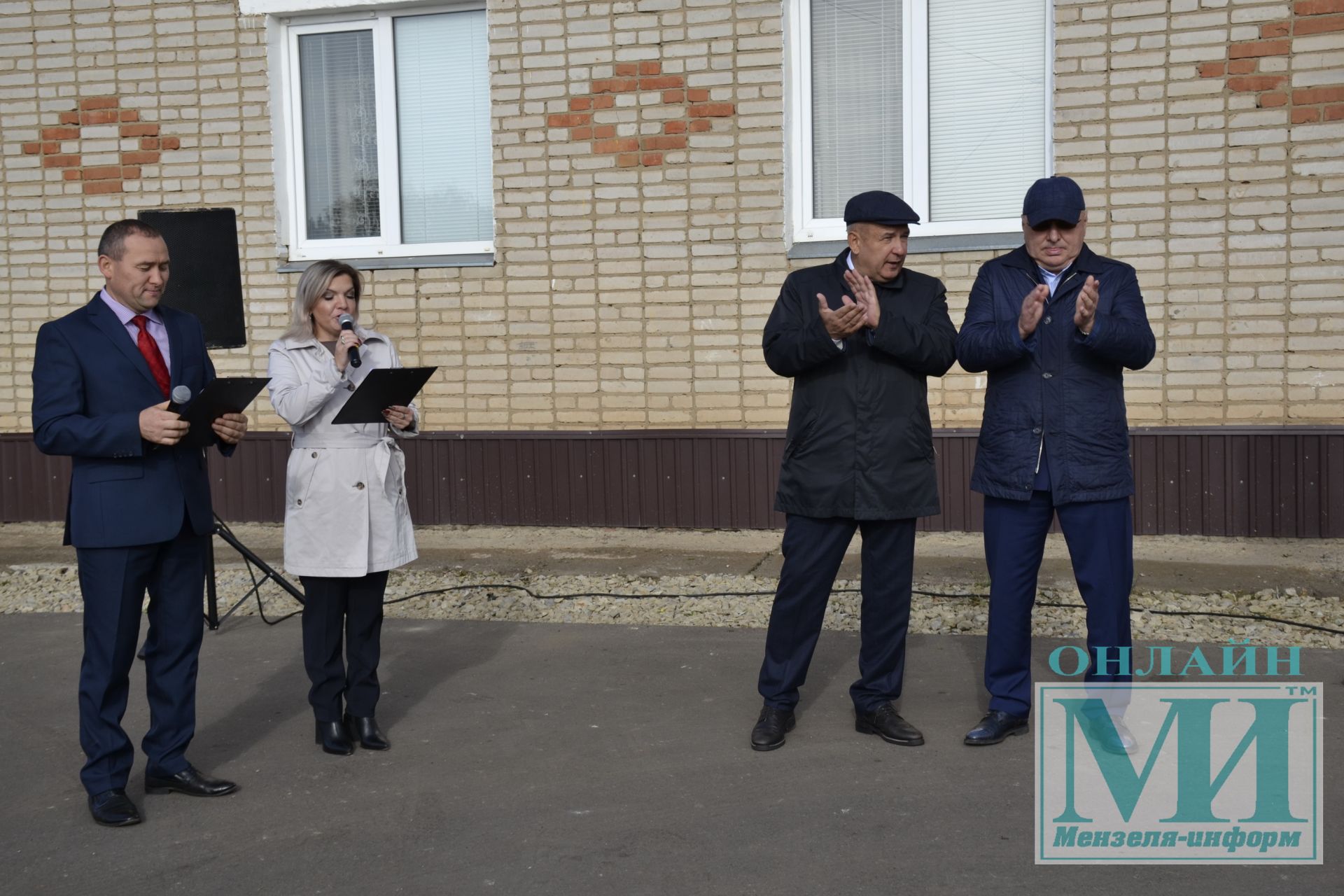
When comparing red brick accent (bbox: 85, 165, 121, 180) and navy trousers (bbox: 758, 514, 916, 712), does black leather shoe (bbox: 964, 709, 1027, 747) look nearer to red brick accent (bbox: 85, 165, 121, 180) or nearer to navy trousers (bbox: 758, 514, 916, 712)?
navy trousers (bbox: 758, 514, 916, 712)

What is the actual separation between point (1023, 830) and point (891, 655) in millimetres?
1028

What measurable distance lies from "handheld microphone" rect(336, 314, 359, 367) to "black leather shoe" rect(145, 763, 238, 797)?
1490mm

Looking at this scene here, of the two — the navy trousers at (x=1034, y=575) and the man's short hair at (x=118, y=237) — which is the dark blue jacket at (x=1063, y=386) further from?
the man's short hair at (x=118, y=237)

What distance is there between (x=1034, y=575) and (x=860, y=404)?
894 millimetres

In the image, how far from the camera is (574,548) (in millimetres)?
8828

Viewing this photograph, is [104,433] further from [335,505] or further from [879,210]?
[879,210]

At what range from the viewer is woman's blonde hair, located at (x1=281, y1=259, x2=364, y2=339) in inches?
194

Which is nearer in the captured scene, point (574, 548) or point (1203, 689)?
point (1203, 689)

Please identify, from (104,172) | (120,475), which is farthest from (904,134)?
(120,475)

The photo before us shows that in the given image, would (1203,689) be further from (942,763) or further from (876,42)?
(876,42)

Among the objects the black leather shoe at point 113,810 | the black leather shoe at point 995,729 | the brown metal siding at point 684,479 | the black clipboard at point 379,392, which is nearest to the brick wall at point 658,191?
the brown metal siding at point 684,479

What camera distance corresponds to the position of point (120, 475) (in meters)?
4.32

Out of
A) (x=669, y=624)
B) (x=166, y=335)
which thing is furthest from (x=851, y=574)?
(x=166, y=335)

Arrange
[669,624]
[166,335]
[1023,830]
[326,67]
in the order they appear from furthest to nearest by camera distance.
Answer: [326,67], [669,624], [166,335], [1023,830]
